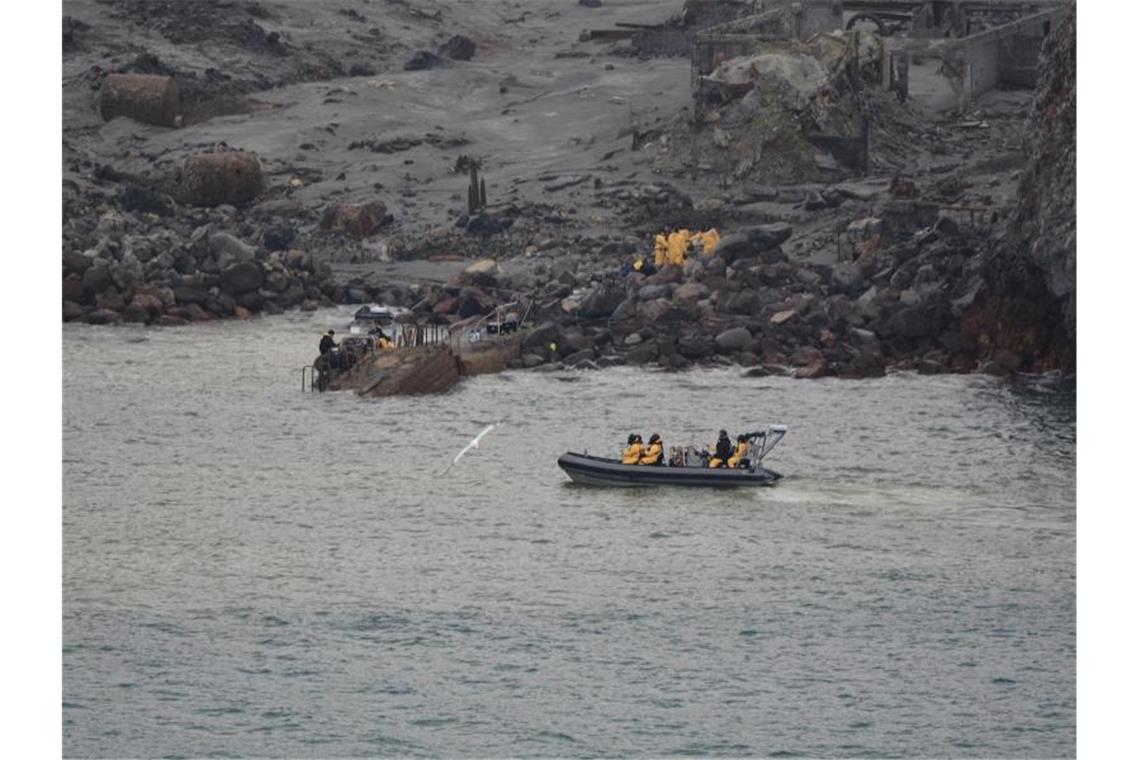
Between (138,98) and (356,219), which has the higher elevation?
(138,98)

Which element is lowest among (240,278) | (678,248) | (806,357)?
(806,357)

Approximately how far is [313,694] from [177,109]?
243ft

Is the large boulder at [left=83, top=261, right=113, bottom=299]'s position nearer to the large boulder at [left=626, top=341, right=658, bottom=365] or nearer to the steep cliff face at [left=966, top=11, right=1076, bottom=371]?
the large boulder at [left=626, top=341, right=658, bottom=365]

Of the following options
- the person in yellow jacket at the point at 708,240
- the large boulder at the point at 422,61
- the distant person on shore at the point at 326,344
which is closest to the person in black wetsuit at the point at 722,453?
the distant person on shore at the point at 326,344

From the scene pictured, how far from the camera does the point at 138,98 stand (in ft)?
392

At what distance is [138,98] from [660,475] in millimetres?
A: 59342

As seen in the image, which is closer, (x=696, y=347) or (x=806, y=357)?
(x=806, y=357)

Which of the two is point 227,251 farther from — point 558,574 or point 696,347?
point 558,574

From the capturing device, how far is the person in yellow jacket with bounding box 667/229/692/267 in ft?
307

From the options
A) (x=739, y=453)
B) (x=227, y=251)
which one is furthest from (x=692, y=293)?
(x=739, y=453)

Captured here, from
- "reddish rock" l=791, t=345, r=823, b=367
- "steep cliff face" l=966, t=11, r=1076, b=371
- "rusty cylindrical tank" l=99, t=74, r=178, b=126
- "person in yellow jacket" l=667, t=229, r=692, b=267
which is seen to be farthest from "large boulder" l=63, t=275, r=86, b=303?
"steep cliff face" l=966, t=11, r=1076, b=371

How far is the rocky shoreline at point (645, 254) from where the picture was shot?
8431 centimetres

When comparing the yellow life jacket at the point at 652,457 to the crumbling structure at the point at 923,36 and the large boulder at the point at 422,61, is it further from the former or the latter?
the large boulder at the point at 422,61

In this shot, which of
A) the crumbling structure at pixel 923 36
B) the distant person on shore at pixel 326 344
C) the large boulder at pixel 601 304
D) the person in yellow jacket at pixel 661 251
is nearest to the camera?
the distant person on shore at pixel 326 344
